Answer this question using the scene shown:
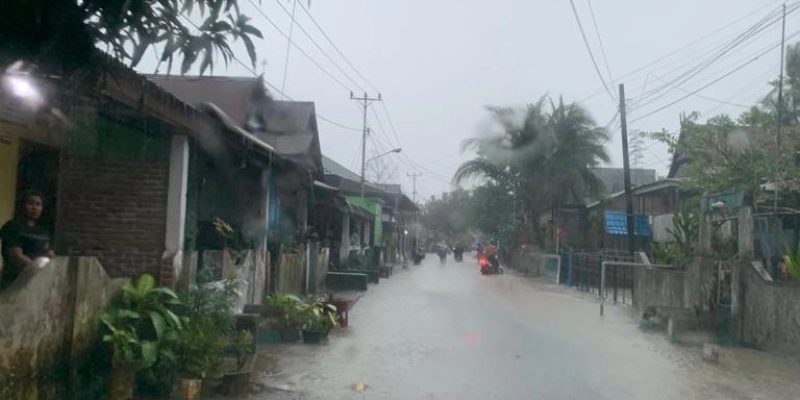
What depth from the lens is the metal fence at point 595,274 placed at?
76.6 feet

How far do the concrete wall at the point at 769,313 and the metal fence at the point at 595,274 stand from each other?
797 centimetres

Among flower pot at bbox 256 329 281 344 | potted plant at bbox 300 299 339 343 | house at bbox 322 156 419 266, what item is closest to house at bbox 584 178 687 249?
house at bbox 322 156 419 266

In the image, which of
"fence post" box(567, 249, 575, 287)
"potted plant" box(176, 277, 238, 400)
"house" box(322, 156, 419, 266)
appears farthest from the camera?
"fence post" box(567, 249, 575, 287)

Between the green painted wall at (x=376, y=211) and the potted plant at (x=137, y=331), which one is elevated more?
the green painted wall at (x=376, y=211)

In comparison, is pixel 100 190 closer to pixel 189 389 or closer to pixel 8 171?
pixel 8 171

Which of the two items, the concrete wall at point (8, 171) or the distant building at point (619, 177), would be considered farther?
the distant building at point (619, 177)

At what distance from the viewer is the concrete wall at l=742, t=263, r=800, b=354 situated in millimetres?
11656

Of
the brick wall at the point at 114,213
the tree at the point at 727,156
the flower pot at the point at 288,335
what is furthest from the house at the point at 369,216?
the brick wall at the point at 114,213

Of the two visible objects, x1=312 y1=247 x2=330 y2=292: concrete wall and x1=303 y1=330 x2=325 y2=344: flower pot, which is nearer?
x1=303 y1=330 x2=325 y2=344: flower pot

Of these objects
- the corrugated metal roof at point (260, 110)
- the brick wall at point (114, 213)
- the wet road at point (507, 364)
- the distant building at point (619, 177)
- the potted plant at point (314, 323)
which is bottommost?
the wet road at point (507, 364)

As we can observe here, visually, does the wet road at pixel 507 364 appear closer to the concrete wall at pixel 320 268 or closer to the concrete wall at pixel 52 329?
the concrete wall at pixel 52 329

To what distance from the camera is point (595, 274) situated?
1037 inches

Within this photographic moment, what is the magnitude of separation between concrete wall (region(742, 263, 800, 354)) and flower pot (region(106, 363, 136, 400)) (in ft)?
30.7

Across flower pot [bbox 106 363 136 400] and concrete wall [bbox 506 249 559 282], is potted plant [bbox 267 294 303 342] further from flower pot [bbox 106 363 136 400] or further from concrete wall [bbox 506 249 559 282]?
concrete wall [bbox 506 249 559 282]
